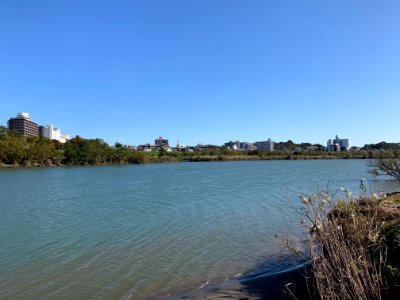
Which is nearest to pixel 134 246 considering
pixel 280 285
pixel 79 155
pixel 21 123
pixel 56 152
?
pixel 280 285

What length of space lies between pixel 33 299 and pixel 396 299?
807 cm

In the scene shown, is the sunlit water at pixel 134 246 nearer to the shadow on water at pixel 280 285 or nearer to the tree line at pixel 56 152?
the shadow on water at pixel 280 285

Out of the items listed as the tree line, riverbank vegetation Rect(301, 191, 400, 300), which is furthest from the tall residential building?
riverbank vegetation Rect(301, 191, 400, 300)

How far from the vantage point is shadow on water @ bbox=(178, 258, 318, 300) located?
8.23m

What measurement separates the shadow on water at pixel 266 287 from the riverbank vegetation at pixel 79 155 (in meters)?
60.3

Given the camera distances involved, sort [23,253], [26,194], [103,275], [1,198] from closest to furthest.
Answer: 1. [103,275]
2. [23,253]
3. [1,198]
4. [26,194]

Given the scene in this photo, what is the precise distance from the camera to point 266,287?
29.5 ft

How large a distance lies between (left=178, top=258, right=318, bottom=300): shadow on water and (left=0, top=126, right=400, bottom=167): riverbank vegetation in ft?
198

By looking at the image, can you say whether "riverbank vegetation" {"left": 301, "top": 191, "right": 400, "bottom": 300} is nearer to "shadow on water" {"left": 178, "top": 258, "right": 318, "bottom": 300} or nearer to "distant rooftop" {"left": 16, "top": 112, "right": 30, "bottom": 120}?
"shadow on water" {"left": 178, "top": 258, "right": 318, "bottom": 300}

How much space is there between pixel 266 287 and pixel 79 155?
351ft

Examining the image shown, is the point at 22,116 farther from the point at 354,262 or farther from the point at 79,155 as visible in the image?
the point at 354,262

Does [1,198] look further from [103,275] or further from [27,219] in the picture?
[103,275]

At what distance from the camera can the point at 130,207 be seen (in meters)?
24.6

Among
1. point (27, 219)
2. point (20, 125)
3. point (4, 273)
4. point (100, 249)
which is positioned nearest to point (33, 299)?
point (4, 273)
